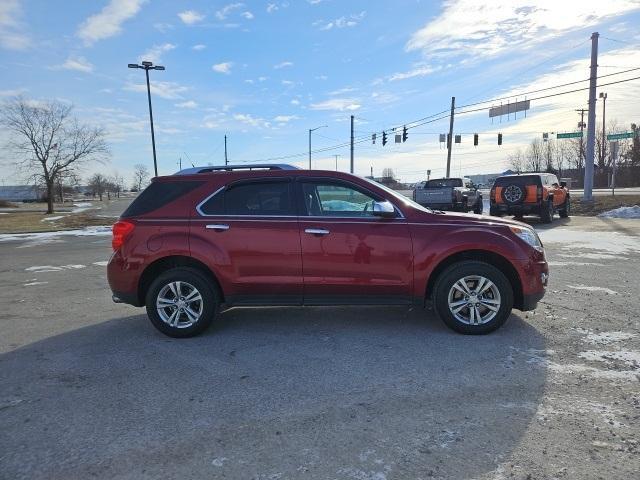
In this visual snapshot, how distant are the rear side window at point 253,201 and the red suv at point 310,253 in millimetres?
11

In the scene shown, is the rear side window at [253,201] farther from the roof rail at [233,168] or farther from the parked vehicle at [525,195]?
the parked vehicle at [525,195]

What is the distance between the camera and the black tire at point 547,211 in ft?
57.3

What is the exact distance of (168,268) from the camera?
5363mm

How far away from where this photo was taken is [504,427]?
3.21 metres

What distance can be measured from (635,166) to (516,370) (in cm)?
7317

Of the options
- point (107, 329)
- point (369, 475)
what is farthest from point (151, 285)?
point (369, 475)

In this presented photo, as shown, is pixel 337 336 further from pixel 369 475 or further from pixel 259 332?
pixel 369 475

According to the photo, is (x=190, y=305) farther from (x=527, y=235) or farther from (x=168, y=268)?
(x=527, y=235)

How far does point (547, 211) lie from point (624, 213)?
5.02 metres

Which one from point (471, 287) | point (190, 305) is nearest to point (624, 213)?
point (471, 287)

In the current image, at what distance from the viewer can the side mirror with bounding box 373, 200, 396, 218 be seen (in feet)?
16.4

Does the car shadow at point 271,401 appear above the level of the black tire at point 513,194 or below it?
below

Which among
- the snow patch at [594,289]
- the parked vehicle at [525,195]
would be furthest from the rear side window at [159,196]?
the parked vehicle at [525,195]

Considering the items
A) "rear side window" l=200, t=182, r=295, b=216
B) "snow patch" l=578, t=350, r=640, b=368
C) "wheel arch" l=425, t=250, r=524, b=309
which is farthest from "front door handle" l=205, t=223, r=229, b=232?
"snow patch" l=578, t=350, r=640, b=368
